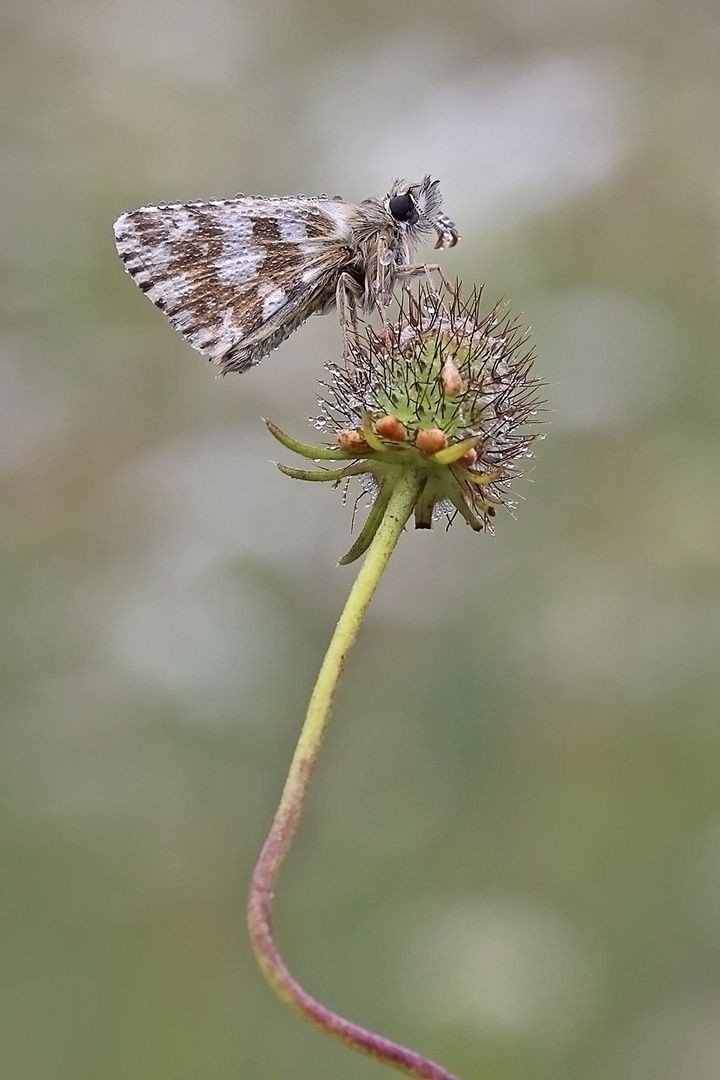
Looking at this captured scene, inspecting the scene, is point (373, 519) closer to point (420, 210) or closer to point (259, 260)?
point (259, 260)

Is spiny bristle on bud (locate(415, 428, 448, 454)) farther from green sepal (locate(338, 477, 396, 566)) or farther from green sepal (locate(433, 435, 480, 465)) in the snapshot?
green sepal (locate(338, 477, 396, 566))

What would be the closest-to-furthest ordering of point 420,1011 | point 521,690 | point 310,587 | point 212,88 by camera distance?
point 420,1011
point 521,690
point 310,587
point 212,88

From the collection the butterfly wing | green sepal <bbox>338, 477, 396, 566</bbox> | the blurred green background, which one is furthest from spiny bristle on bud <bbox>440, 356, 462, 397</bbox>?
the blurred green background

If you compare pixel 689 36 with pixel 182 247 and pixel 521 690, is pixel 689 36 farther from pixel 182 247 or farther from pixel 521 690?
pixel 182 247

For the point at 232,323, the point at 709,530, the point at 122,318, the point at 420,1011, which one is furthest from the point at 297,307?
the point at 122,318

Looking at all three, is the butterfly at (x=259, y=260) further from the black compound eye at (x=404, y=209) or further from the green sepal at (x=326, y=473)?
the green sepal at (x=326, y=473)

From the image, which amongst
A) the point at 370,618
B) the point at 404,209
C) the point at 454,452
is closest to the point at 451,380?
the point at 454,452
